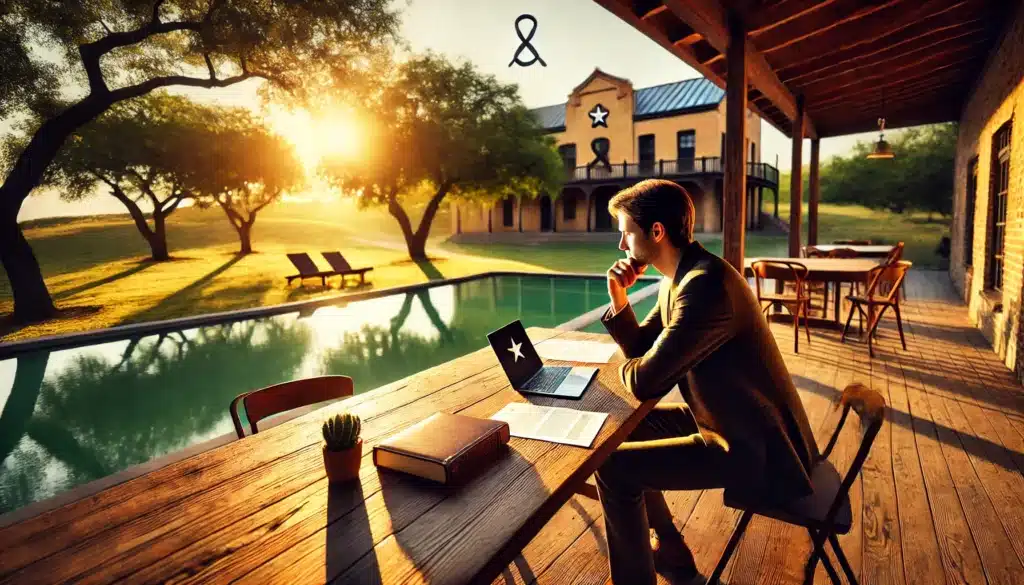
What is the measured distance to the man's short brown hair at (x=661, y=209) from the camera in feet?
5.07

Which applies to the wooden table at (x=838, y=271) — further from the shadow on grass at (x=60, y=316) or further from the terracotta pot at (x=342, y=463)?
the shadow on grass at (x=60, y=316)

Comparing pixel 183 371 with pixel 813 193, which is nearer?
pixel 183 371

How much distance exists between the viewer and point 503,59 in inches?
132

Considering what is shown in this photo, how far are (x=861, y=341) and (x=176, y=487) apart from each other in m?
5.98

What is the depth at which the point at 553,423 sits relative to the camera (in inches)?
57.6

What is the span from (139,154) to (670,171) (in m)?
20.7

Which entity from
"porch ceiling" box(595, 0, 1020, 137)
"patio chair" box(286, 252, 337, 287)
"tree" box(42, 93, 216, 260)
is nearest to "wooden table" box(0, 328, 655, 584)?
"porch ceiling" box(595, 0, 1020, 137)

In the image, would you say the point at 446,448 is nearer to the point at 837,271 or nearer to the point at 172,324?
the point at 837,271

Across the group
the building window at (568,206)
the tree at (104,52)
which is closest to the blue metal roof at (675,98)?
the building window at (568,206)

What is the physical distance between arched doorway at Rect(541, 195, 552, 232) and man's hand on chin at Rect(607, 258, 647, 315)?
25.9 metres

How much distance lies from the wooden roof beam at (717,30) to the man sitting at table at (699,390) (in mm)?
2389

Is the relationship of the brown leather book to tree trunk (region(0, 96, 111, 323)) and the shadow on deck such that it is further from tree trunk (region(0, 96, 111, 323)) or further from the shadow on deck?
tree trunk (region(0, 96, 111, 323))

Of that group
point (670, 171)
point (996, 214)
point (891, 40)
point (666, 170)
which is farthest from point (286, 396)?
point (666, 170)

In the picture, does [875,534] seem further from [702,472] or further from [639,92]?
[639,92]
